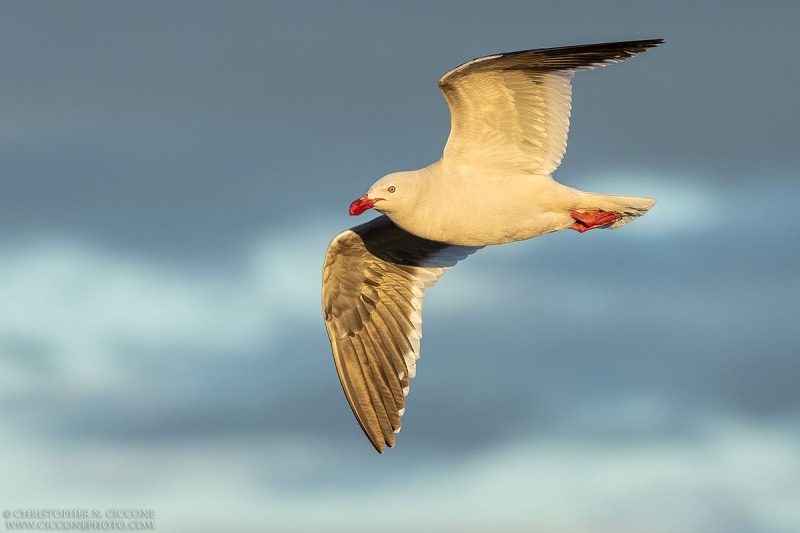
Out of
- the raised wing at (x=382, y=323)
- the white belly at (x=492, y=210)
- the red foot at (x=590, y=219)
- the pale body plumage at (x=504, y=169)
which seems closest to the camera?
the pale body plumage at (x=504, y=169)

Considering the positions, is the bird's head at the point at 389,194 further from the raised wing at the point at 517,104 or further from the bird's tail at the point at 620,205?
the bird's tail at the point at 620,205

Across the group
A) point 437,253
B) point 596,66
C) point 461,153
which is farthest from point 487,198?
point 437,253

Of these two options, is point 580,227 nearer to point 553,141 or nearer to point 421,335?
point 553,141

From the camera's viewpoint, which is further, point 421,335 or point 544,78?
point 421,335

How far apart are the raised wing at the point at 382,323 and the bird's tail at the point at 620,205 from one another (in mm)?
2891

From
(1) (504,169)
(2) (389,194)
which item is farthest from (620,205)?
(2) (389,194)

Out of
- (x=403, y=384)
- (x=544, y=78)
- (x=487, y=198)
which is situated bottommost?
(x=403, y=384)

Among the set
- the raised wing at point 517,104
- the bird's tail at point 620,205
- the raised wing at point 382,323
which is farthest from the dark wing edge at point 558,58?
the raised wing at point 382,323

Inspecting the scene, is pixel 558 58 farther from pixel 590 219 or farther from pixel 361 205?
pixel 361 205

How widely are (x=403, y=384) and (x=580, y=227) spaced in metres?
3.92

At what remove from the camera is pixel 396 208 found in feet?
54.4

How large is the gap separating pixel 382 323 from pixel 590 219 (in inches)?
153

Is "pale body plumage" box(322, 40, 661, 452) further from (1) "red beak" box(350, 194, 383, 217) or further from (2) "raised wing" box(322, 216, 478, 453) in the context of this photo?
(2) "raised wing" box(322, 216, 478, 453)

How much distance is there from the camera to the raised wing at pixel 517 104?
1619 cm
